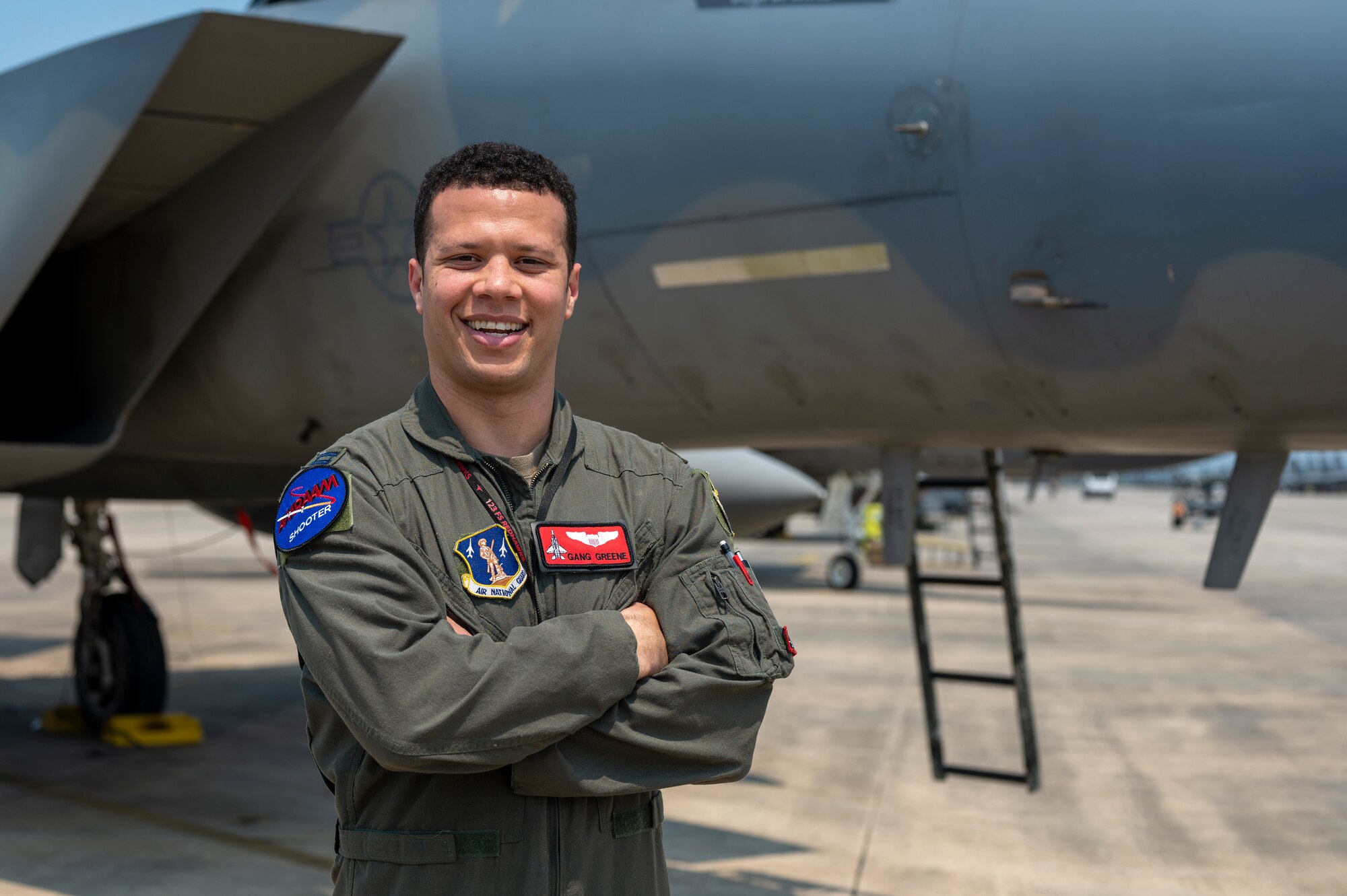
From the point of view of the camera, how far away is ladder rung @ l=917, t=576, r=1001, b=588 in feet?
20.0

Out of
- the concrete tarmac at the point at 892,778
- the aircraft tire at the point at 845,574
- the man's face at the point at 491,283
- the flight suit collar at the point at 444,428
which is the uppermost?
the man's face at the point at 491,283

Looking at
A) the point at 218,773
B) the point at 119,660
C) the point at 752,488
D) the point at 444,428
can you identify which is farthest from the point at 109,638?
the point at 444,428

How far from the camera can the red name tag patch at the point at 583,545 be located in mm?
1799

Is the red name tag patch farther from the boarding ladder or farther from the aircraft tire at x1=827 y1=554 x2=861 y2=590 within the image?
the aircraft tire at x1=827 y1=554 x2=861 y2=590

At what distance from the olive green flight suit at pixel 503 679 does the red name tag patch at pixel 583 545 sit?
2 cm

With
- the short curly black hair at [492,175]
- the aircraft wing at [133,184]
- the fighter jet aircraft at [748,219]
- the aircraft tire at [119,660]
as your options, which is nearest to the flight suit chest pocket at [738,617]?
the short curly black hair at [492,175]

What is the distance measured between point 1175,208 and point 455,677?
2581 millimetres

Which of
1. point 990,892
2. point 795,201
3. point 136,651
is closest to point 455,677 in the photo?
point 795,201

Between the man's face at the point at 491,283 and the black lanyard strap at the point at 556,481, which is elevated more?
the man's face at the point at 491,283

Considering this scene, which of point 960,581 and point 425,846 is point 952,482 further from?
point 425,846

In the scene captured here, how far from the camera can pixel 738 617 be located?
1867 millimetres

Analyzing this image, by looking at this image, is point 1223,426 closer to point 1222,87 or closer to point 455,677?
point 1222,87

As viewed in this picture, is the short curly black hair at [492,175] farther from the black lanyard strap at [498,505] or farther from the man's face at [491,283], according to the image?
the black lanyard strap at [498,505]

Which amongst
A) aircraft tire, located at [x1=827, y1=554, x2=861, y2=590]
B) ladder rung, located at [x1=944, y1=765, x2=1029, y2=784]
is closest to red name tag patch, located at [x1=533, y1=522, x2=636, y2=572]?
ladder rung, located at [x1=944, y1=765, x2=1029, y2=784]
